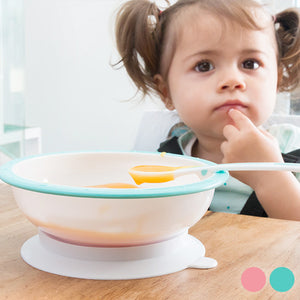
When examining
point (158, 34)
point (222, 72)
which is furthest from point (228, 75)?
point (158, 34)

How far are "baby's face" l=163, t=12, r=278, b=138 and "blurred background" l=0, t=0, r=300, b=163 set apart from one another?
1627mm

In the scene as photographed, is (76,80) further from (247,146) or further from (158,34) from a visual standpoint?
(247,146)

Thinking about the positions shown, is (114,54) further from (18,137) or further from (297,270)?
(297,270)

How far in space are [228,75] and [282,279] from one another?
682 millimetres

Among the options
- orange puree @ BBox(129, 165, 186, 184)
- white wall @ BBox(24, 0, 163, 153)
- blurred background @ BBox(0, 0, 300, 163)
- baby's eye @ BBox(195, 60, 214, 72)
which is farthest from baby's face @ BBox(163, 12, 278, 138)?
white wall @ BBox(24, 0, 163, 153)

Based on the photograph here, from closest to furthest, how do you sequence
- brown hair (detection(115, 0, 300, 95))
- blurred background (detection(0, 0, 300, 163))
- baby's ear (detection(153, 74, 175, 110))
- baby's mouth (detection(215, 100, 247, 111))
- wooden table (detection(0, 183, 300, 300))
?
wooden table (detection(0, 183, 300, 300)) < baby's mouth (detection(215, 100, 247, 111)) < brown hair (detection(115, 0, 300, 95)) < baby's ear (detection(153, 74, 175, 110)) < blurred background (detection(0, 0, 300, 163))

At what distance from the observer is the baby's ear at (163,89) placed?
130cm

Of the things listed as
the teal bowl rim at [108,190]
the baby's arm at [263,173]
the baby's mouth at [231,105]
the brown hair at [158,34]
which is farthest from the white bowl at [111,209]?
the brown hair at [158,34]

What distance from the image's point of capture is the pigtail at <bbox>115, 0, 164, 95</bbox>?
1.24 metres

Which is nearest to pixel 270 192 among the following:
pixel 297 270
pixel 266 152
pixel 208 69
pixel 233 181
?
pixel 266 152

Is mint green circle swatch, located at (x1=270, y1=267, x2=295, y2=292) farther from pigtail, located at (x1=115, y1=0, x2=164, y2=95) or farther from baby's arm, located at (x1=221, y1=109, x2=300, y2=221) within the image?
pigtail, located at (x1=115, y1=0, x2=164, y2=95)

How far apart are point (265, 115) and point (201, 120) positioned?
0.17 m

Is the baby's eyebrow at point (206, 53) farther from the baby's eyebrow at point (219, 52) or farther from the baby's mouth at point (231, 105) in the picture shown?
the baby's mouth at point (231, 105)

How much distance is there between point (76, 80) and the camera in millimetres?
3021
